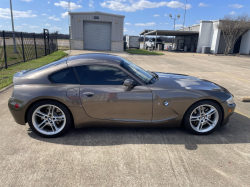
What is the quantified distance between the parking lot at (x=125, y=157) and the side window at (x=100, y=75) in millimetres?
984

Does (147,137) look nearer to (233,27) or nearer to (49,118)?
(49,118)

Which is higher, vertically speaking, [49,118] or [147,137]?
[49,118]

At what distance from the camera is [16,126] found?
380 cm

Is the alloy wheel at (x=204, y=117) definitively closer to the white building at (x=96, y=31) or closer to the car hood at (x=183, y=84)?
the car hood at (x=183, y=84)

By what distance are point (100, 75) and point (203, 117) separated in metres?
2.02

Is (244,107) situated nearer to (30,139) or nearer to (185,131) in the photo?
(185,131)

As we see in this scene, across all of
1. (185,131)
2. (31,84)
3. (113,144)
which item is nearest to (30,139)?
(31,84)

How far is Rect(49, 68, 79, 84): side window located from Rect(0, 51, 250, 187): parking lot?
0.99 meters

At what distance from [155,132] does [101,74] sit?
58.7 inches

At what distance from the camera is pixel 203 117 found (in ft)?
11.5

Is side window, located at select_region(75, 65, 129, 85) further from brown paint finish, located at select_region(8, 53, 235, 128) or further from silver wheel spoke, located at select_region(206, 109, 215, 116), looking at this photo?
silver wheel spoke, located at select_region(206, 109, 215, 116)

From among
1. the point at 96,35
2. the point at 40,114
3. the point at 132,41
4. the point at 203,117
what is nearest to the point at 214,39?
the point at 132,41

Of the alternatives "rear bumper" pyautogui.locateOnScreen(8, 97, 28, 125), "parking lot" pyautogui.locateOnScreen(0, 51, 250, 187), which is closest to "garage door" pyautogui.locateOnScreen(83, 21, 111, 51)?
"parking lot" pyautogui.locateOnScreen(0, 51, 250, 187)

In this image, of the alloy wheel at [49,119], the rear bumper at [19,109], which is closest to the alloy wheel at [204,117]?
the alloy wheel at [49,119]
